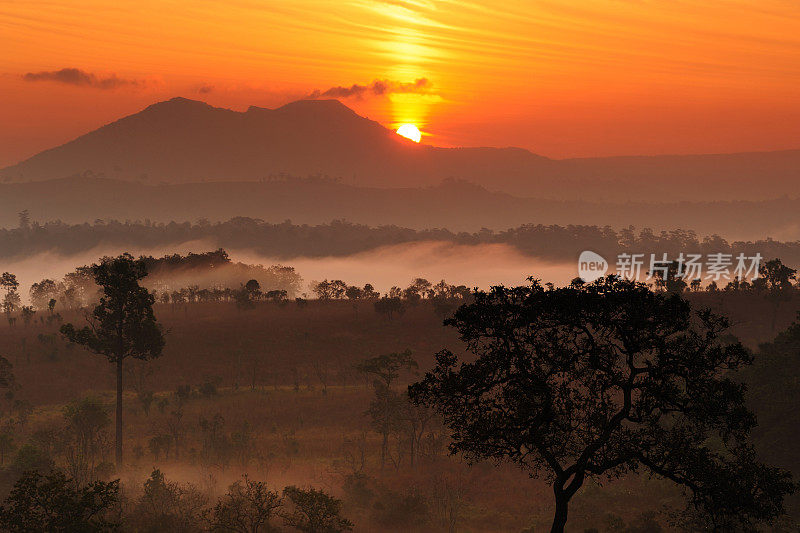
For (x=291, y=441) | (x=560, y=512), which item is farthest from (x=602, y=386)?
(x=291, y=441)

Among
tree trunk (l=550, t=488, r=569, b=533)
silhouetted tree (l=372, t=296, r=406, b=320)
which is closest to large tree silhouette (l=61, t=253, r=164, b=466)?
tree trunk (l=550, t=488, r=569, b=533)

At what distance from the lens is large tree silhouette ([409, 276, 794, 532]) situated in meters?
27.0

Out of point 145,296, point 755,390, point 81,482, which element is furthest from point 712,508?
point 145,296

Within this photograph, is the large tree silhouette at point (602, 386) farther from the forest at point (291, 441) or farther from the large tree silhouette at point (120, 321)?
the large tree silhouette at point (120, 321)

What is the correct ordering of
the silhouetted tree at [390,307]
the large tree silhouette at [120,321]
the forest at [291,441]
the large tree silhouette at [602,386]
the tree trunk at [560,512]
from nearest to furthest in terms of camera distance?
the large tree silhouette at [602,386]
the tree trunk at [560,512]
the forest at [291,441]
the large tree silhouette at [120,321]
the silhouetted tree at [390,307]

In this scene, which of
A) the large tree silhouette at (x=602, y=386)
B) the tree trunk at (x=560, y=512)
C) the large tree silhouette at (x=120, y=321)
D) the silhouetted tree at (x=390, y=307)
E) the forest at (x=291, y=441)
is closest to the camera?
the large tree silhouette at (x=602, y=386)

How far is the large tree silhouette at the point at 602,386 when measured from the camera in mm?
26969

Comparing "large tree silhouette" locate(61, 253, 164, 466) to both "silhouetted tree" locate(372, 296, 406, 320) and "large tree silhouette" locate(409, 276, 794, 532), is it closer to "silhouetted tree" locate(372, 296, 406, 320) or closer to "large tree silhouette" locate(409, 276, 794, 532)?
"large tree silhouette" locate(409, 276, 794, 532)

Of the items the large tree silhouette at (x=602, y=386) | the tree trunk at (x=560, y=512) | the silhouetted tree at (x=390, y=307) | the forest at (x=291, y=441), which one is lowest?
the forest at (x=291, y=441)

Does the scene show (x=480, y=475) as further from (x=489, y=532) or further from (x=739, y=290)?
(x=739, y=290)

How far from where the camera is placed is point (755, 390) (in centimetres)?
6041

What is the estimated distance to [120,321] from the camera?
63.1 m

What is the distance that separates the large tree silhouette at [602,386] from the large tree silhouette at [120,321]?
40.5 metres

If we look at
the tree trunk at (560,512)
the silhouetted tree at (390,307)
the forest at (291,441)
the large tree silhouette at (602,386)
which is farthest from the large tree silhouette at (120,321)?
the silhouetted tree at (390,307)
